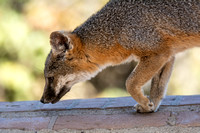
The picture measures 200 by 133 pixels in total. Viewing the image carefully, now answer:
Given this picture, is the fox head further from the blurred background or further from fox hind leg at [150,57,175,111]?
the blurred background

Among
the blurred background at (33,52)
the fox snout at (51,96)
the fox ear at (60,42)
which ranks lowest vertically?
the blurred background at (33,52)

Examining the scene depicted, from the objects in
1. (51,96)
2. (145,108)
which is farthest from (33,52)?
(145,108)

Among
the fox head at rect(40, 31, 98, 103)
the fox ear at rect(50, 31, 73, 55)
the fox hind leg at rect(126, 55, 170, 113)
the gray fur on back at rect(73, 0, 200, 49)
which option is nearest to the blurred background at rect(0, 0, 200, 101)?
the fox head at rect(40, 31, 98, 103)

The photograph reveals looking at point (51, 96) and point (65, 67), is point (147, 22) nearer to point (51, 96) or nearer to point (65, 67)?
point (65, 67)

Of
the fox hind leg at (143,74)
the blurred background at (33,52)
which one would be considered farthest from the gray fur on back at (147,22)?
the blurred background at (33,52)

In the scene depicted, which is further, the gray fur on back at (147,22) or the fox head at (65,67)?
the fox head at (65,67)

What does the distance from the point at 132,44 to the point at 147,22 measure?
13.1 inches

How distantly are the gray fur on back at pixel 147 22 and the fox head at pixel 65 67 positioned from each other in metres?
0.31

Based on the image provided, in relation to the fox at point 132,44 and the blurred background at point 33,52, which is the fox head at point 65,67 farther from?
the blurred background at point 33,52

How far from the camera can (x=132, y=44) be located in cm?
465

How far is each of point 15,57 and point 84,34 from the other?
5.91 meters

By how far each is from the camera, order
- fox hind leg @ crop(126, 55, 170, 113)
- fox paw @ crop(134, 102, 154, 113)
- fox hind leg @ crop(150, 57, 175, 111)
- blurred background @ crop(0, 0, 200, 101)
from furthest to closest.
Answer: blurred background @ crop(0, 0, 200, 101) < fox hind leg @ crop(150, 57, 175, 111) < fox hind leg @ crop(126, 55, 170, 113) < fox paw @ crop(134, 102, 154, 113)

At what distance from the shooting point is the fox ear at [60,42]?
4785 mm

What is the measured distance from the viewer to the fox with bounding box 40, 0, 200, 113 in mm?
4617
